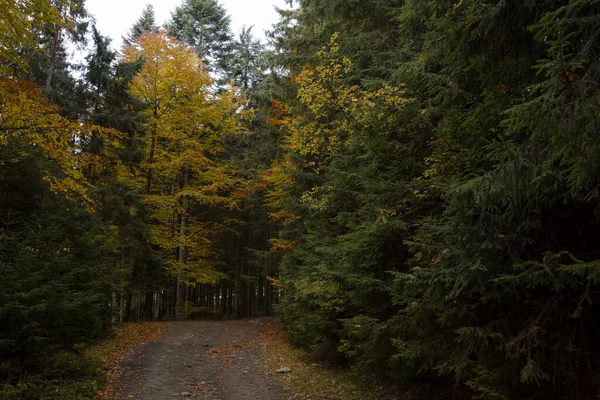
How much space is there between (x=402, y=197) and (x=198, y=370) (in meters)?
7.45

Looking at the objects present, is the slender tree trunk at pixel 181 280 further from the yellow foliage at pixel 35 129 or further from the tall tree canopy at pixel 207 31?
the tall tree canopy at pixel 207 31

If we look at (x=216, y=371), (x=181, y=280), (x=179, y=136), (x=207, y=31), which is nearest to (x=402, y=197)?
(x=216, y=371)

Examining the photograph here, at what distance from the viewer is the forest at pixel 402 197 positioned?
4.07m

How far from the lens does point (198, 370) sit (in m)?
10.7

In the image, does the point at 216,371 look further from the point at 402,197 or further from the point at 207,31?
the point at 207,31

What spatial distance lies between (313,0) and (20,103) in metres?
8.70

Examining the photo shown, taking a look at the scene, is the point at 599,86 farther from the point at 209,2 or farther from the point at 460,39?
the point at 209,2

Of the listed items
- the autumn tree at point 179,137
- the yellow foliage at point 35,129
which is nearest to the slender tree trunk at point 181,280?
the autumn tree at point 179,137

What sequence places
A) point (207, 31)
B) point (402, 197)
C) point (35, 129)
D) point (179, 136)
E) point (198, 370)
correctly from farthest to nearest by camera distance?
1. point (207, 31)
2. point (179, 136)
3. point (198, 370)
4. point (35, 129)
5. point (402, 197)

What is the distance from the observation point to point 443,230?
4.63 meters

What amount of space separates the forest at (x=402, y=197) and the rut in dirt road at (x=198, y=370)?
1429mm

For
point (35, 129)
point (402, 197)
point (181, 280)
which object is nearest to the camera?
point (402, 197)

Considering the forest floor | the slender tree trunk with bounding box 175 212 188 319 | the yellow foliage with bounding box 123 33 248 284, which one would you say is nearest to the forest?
the forest floor

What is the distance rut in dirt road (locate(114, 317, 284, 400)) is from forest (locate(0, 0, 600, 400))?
4.69ft
